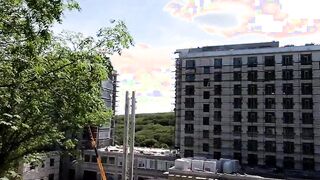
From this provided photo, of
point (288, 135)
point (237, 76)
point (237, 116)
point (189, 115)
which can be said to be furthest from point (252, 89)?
point (189, 115)

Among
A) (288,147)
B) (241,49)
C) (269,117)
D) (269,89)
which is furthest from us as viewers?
(241,49)

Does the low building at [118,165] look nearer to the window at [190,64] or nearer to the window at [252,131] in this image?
the window at [252,131]

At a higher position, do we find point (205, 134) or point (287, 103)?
point (287, 103)

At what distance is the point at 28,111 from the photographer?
1223cm

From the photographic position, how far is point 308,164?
55.3m

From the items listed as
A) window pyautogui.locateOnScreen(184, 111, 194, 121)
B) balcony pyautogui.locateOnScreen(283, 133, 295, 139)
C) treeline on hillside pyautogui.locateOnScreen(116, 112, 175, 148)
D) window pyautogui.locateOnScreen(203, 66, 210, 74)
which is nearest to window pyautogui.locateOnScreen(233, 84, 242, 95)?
window pyautogui.locateOnScreen(203, 66, 210, 74)

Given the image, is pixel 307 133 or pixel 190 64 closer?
pixel 307 133

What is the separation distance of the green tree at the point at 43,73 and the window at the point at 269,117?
49.2 meters

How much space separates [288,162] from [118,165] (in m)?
29.5

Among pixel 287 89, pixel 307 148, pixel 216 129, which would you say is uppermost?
pixel 287 89

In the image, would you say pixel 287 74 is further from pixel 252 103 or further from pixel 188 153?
pixel 188 153

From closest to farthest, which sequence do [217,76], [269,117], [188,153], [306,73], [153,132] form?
[306,73] < [269,117] < [217,76] < [188,153] < [153,132]

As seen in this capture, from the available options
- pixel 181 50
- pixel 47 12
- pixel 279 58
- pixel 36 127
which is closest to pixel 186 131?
pixel 181 50

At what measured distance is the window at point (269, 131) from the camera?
5872 cm
